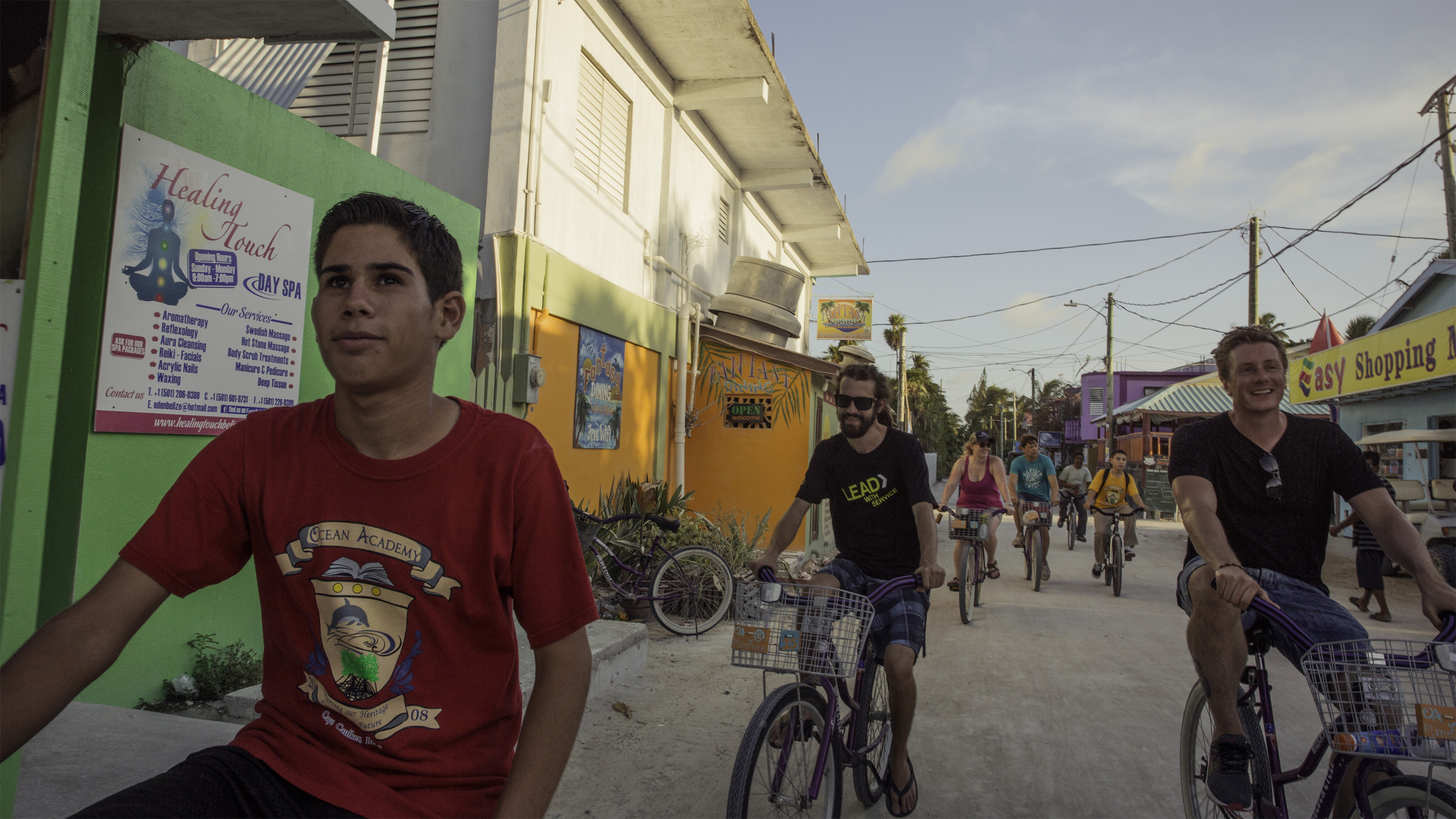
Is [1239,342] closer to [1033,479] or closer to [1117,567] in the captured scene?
[1117,567]

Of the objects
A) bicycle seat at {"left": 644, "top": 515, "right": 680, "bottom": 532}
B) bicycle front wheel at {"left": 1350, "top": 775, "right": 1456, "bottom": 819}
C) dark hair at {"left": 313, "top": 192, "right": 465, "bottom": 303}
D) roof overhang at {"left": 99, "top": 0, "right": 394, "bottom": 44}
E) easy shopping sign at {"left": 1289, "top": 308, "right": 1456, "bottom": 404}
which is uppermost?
easy shopping sign at {"left": 1289, "top": 308, "right": 1456, "bottom": 404}

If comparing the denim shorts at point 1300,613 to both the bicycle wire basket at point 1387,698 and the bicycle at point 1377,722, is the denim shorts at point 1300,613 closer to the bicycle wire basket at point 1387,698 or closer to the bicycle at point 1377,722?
the bicycle at point 1377,722

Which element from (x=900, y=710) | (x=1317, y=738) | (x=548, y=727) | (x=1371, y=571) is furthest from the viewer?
(x=1371, y=571)

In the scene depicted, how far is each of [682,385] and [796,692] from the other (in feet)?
29.6

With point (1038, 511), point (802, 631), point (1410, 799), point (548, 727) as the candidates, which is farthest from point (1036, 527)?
point (548, 727)

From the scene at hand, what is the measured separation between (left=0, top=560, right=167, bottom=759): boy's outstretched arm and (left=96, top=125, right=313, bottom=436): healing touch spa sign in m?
2.91

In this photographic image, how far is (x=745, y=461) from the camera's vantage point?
42.1 feet

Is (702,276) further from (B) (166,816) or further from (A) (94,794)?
(B) (166,816)

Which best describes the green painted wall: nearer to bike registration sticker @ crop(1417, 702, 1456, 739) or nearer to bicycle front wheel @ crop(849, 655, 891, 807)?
bicycle front wheel @ crop(849, 655, 891, 807)

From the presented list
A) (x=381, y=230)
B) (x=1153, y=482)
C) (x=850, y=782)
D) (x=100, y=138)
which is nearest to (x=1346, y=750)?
(x=850, y=782)

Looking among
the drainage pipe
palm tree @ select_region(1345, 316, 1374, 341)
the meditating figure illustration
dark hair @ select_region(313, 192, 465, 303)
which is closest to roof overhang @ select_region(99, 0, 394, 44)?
the meditating figure illustration

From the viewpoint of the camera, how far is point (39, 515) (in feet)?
7.95

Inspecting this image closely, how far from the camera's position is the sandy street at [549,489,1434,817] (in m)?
4.09

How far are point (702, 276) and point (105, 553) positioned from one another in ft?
34.5
